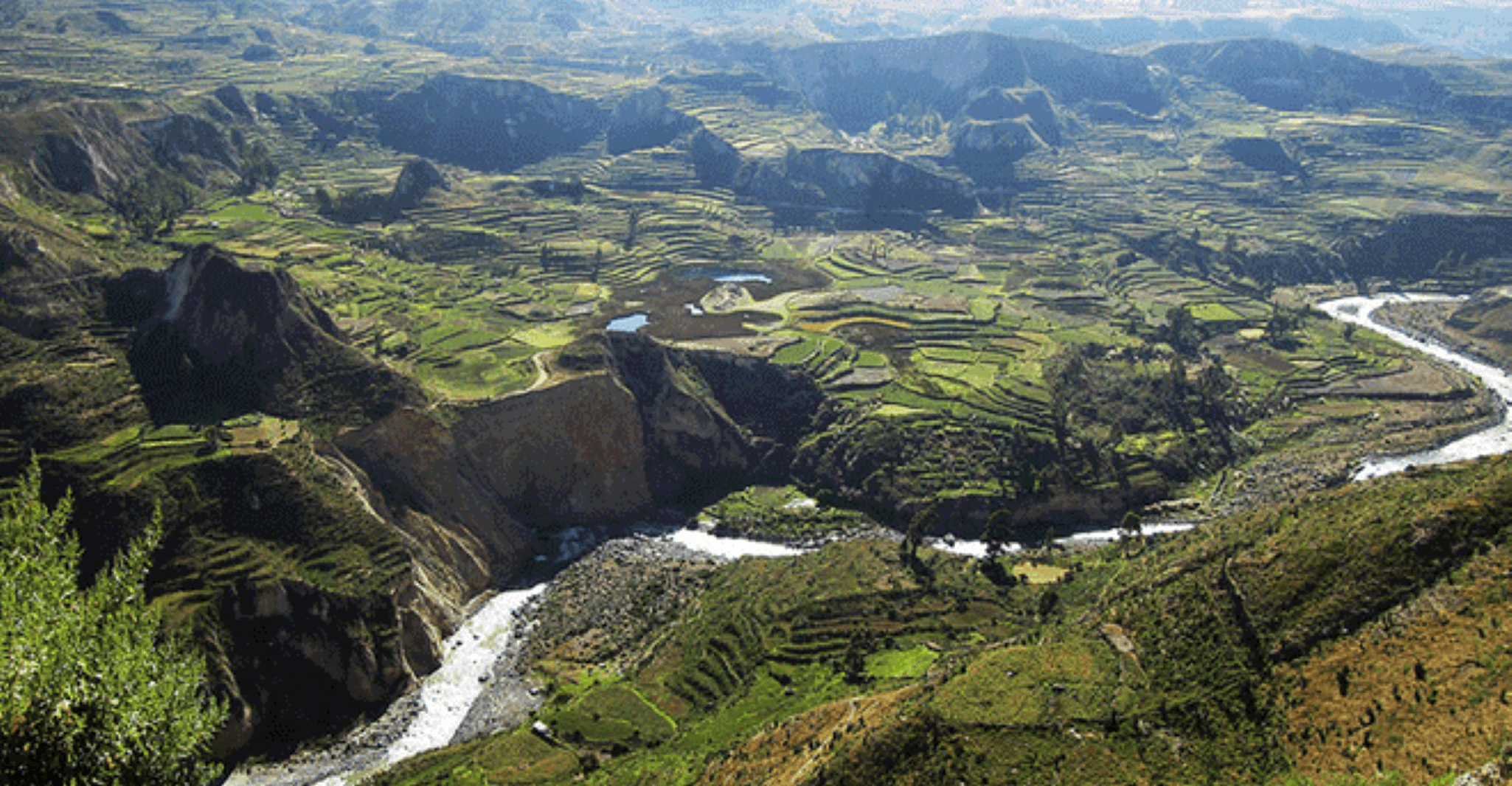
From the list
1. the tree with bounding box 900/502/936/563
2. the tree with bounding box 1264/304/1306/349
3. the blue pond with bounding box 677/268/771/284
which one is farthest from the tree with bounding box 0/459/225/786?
the tree with bounding box 1264/304/1306/349

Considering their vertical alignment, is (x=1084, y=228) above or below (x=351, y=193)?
below

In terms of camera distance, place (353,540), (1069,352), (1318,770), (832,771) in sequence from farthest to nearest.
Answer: (1069,352) < (353,540) < (832,771) < (1318,770)

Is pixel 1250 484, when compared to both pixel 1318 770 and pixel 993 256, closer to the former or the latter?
pixel 1318 770

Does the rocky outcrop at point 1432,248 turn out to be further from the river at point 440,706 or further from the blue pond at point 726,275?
the river at point 440,706

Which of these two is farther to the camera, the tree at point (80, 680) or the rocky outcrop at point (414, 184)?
the rocky outcrop at point (414, 184)

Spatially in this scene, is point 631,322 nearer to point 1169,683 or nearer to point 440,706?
point 440,706

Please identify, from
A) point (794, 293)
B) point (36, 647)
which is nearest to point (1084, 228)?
point (794, 293)

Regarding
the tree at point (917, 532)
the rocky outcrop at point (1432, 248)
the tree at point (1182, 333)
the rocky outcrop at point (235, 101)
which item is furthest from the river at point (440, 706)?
the rocky outcrop at point (1432, 248)

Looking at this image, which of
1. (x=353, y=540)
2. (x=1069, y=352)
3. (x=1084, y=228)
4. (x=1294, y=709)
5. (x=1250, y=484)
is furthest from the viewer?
(x=1084, y=228)
